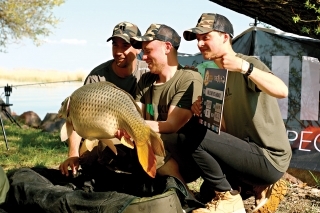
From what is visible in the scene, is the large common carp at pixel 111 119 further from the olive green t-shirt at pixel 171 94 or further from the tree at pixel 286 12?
the tree at pixel 286 12

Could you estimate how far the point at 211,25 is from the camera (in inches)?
118

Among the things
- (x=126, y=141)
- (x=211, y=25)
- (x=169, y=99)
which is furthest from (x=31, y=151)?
(x=211, y=25)

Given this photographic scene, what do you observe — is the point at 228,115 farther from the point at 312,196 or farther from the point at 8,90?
the point at 8,90

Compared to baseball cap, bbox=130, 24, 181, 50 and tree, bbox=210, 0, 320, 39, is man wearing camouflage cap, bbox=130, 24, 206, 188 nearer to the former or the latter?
baseball cap, bbox=130, 24, 181, 50

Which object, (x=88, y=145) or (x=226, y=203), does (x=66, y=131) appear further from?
(x=226, y=203)

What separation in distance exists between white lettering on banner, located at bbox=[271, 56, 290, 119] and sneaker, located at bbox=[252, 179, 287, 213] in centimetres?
156

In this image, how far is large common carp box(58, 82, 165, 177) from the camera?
2723 mm

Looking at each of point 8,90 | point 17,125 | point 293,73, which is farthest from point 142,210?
point 17,125

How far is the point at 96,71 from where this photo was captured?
12.8ft

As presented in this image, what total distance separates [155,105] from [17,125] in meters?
7.19

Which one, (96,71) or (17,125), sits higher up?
(96,71)

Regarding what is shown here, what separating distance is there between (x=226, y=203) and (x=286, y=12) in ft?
8.00

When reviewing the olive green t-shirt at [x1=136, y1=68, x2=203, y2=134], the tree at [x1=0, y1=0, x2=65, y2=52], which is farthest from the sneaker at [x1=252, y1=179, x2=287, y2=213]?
the tree at [x1=0, y1=0, x2=65, y2=52]

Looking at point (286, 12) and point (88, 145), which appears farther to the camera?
point (286, 12)
